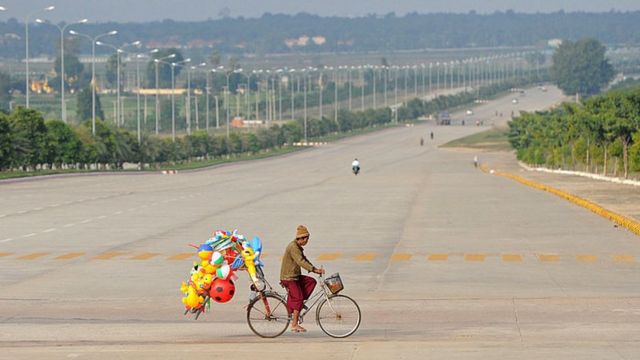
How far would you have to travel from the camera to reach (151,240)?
4628cm

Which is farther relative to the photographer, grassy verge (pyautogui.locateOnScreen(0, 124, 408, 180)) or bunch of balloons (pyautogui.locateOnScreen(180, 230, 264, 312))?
grassy verge (pyautogui.locateOnScreen(0, 124, 408, 180))

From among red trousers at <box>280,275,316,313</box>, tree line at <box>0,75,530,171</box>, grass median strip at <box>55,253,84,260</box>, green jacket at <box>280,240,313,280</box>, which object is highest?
green jacket at <box>280,240,313,280</box>

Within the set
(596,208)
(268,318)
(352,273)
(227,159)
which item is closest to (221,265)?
(268,318)

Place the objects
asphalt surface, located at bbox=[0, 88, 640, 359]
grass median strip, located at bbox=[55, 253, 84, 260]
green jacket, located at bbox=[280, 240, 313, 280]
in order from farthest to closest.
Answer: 1. grass median strip, located at bbox=[55, 253, 84, 260]
2. green jacket, located at bbox=[280, 240, 313, 280]
3. asphalt surface, located at bbox=[0, 88, 640, 359]

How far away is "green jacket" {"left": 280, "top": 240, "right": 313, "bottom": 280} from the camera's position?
23.7 meters

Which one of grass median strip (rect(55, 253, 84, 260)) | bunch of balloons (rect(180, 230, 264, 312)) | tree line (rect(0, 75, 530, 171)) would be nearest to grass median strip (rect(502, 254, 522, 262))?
grass median strip (rect(55, 253, 84, 260))

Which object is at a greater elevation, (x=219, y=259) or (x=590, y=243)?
(x=219, y=259)

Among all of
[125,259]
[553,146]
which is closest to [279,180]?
[553,146]

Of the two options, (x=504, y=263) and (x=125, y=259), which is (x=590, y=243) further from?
(x=125, y=259)

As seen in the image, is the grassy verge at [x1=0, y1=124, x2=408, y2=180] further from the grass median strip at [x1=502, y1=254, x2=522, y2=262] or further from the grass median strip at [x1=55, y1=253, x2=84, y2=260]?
the grass median strip at [x1=502, y1=254, x2=522, y2=262]

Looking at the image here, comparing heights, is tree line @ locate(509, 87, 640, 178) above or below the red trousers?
below

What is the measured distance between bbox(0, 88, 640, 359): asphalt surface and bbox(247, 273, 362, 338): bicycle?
25cm

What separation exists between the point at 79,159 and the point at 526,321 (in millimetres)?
98318

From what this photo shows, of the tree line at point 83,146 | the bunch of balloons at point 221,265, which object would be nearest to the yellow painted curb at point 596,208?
the bunch of balloons at point 221,265
